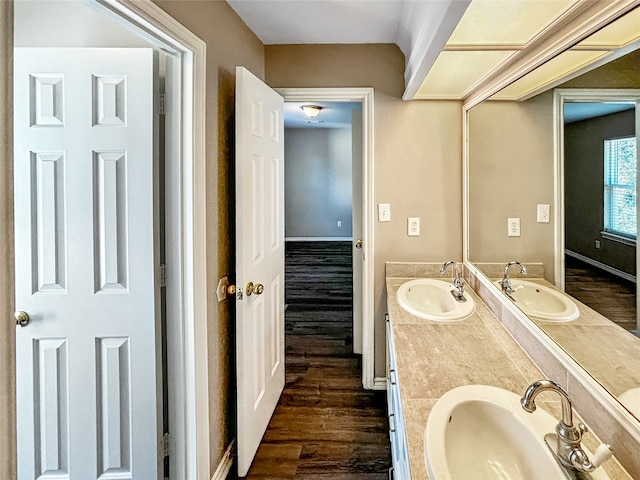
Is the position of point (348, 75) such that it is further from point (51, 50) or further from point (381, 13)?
point (51, 50)

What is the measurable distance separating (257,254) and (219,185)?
0.41 m

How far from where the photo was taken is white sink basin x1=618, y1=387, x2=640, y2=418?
80 centimetres

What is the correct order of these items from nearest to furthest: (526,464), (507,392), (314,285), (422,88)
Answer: (526,464), (507,392), (422,88), (314,285)

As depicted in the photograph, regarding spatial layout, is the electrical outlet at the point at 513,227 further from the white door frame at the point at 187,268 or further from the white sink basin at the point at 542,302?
the white door frame at the point at 187,268

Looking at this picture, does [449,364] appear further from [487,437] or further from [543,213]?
[543,213]

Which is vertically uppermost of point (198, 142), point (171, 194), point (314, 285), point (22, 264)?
point (198, 142)

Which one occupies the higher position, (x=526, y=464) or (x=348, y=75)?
(x=348, y=75)

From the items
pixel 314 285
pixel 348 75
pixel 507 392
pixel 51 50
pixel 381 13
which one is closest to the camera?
pixel 507 392

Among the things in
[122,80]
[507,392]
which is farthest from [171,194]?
[507,392]

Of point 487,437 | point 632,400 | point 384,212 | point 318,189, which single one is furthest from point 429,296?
point 318,189

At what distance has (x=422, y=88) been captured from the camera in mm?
2215

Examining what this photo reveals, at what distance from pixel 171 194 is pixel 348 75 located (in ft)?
4.98

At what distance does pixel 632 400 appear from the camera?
32.4 inches

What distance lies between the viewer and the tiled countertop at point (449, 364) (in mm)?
1017
